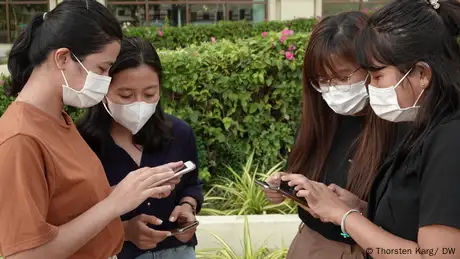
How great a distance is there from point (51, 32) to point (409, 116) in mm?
1119

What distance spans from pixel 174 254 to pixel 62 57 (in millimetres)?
970

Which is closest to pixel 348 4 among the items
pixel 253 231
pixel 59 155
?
pixel 253 231

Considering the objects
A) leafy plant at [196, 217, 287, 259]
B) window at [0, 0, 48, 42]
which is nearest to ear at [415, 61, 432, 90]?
leafy plant at [196, 217, 287, 259]

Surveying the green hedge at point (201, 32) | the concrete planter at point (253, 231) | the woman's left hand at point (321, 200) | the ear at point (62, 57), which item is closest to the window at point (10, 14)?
the green hedge at point (201, 32)

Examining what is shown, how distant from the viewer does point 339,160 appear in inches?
75.3

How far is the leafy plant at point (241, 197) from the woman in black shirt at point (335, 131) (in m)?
1.76

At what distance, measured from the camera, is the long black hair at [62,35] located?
1509mm

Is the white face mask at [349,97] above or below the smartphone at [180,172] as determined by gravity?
above

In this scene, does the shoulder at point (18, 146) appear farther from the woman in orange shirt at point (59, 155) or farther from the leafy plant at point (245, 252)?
the leafy plant at point (245, 252)

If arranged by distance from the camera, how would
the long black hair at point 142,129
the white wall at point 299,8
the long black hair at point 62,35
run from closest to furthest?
the long black hair at point 62,35, the long black hair at point 142,129, the white wall at point 299,8

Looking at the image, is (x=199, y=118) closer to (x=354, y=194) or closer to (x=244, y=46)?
(x=244, y=46)

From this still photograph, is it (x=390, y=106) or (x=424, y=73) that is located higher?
(x=424, y=73)

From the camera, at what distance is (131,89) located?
6.57 feet

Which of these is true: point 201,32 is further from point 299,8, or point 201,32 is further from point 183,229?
point 183,229
